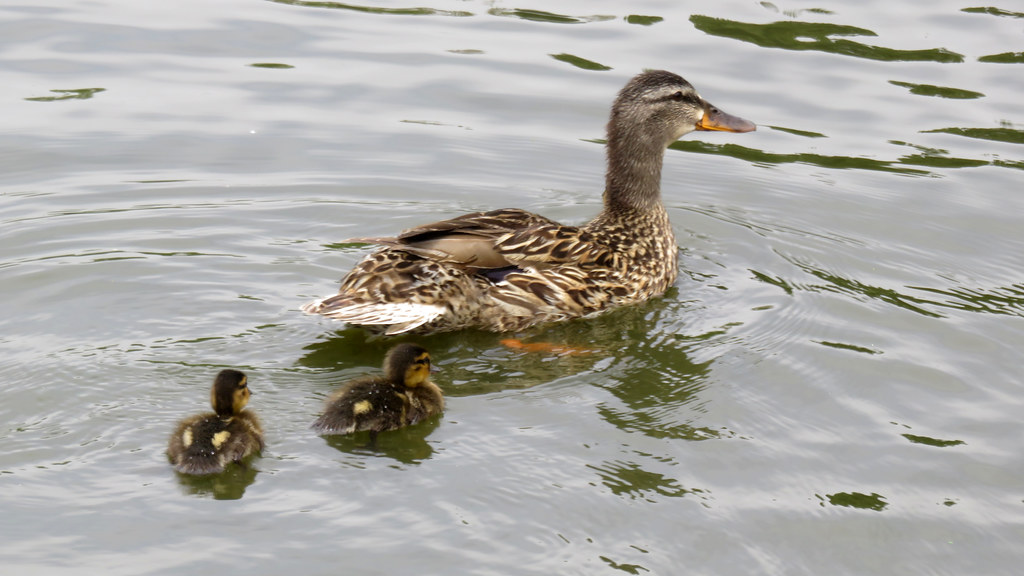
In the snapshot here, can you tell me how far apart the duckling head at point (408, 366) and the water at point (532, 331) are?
0.80ft

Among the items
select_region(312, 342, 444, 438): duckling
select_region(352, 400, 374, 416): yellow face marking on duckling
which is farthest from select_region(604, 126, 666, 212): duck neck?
select_region(352, 400, 374, 416): yellow face marking on duckling

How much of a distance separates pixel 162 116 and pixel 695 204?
13.3ft

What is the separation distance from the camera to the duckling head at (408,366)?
6121mm

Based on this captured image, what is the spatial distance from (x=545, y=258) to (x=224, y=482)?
2604 mm

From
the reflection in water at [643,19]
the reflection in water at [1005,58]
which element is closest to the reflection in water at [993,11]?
the reflection in water at [1005,58]

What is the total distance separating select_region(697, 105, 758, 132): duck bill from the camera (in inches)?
335

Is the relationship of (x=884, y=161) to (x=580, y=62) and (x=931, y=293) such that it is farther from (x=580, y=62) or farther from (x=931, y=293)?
(x=580, y=62)

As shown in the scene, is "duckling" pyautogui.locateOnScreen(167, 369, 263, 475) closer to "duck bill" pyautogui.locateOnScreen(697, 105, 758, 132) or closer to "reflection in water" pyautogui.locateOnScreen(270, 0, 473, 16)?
"duck bill" pyautogui.locateOnScreen(697, 105, 758, 132)

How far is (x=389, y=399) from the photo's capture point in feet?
19.5

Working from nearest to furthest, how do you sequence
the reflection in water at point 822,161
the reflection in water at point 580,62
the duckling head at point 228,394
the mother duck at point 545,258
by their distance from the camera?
1. the duckling head at point 228,394
2. the mother duck at point 545,258
3. the reflection in water at point 822,161
4. the reflection in water at point 580,62

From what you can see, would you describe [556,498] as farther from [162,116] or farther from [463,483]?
[162,116]

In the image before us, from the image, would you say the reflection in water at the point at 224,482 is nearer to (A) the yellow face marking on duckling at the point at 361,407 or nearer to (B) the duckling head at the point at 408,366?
(A) the yellow face marking on duckling at the point at 361,407

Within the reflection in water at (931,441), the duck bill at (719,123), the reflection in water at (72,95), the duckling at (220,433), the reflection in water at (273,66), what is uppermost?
the duck bill at (719,123)

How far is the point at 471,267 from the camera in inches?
284
